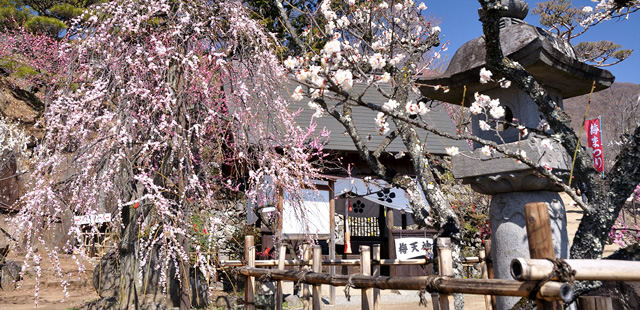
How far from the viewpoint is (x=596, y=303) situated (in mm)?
2203

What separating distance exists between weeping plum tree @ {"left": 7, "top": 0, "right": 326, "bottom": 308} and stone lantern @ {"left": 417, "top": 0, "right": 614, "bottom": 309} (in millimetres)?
2200

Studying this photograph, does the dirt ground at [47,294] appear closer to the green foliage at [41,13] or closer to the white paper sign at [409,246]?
the white paper sign at [409,246]

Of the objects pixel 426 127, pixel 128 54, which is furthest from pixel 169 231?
pixel 426 127

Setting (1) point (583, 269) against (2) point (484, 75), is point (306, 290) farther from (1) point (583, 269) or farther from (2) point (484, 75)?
(1) point (583, 269)

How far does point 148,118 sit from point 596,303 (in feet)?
14.0

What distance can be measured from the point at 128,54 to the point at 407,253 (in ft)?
27.7

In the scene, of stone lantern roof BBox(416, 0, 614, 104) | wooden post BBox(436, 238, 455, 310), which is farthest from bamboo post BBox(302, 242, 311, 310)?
wooden post BBox(436, 238, 455, 310)

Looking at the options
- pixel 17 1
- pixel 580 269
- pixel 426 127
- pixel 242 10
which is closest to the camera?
pixel 580 269

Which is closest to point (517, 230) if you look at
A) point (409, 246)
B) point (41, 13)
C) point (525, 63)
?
point (525, 63)

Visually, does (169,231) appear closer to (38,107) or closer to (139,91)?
(139,91)

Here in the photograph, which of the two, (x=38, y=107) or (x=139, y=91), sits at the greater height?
(x=38, y=107)

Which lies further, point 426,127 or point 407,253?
point 407,253

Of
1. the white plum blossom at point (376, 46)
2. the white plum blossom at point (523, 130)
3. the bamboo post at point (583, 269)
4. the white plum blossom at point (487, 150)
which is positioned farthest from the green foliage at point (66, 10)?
the bamboo post at point (583, 269)

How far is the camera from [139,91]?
461 cm
